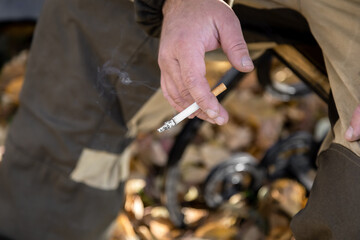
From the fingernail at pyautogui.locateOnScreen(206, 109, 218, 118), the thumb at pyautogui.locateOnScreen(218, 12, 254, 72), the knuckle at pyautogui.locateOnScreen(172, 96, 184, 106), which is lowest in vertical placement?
the knuckle at pyautogui.locateOnScreen(172, 96, 184, 106)

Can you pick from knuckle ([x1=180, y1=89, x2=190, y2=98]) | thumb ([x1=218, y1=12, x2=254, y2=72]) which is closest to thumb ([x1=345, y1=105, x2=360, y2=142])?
thumb ([x1=218, y1=12, x2=254, y2=72])

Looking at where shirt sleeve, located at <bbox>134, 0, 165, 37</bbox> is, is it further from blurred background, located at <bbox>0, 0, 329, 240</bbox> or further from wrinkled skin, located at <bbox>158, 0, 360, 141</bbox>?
blurred background, located at <bbox>0, 0, 329, 240</bbox>

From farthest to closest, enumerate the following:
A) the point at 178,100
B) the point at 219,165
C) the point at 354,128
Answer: the point at 219,165, the point at 178,100, the point at 354,128

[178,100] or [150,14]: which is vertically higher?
[150,14]

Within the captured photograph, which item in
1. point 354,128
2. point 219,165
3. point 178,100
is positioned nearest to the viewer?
point 354,128

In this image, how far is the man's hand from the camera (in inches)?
32.6

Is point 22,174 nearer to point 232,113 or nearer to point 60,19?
point 60,19

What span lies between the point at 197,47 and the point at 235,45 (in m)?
0.07

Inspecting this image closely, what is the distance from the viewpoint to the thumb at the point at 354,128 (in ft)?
2.64

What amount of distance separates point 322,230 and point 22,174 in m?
0.91

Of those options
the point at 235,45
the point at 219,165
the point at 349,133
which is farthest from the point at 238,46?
the point at 219,165

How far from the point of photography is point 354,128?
810 millimetres

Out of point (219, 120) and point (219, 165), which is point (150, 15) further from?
point (219, 165)

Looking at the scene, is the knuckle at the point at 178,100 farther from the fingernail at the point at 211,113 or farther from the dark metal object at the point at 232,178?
the dark metal object at the point at 232,178
